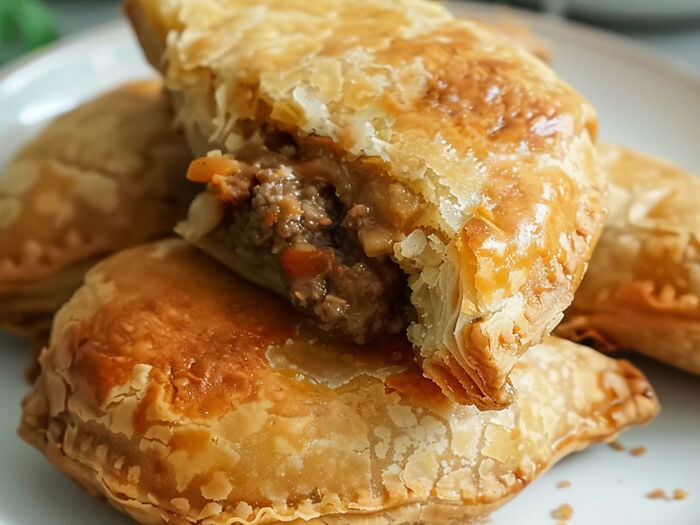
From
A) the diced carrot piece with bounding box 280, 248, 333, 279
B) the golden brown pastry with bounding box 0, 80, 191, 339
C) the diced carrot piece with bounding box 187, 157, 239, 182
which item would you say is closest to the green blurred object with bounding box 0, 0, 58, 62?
the golden brown pastry with bounding box 0, 80, 191, 339

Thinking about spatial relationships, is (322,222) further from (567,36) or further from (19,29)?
(19,29)

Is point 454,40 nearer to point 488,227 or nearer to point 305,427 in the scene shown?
point 488,227

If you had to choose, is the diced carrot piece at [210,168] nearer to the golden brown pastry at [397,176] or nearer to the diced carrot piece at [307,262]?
the golden brown pastry at [397,176]

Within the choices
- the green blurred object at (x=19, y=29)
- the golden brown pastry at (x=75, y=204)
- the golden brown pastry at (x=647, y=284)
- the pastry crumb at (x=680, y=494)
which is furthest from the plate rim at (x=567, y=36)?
the pastry crumb at (x=680, y=494)

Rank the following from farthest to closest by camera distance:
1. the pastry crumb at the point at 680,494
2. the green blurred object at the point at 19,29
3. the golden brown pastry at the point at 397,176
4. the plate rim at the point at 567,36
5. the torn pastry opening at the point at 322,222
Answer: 1. the green blurred object at the point at 19,29
2. the plate rim at the point at 567,36
3. the pastry crumb at the point at 680,494
4. the torn pastry opening at the point at 322,222
5. the golden brown pastry at the point at 397,176

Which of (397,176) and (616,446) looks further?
(616,446)

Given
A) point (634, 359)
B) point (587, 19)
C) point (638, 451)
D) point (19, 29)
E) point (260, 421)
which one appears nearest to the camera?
point (260, 421)

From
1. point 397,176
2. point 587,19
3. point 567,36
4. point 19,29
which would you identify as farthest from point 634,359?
point 19,29
